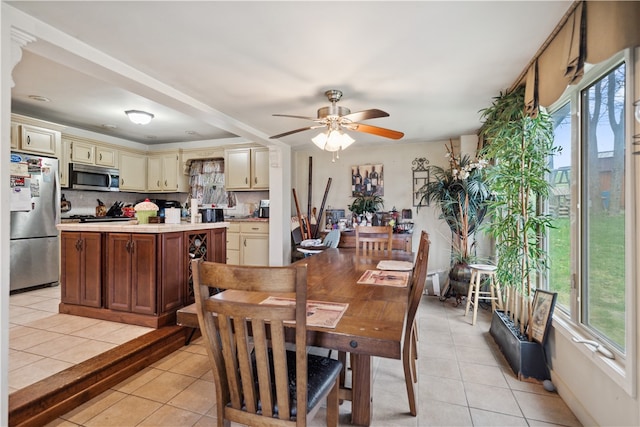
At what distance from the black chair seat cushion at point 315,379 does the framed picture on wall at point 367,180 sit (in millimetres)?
3786

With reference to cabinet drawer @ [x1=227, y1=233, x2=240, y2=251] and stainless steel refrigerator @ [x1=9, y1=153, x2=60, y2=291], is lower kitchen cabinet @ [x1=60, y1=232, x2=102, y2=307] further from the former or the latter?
cabinet drawer @ [x1=227, y1=233, x2=240, y2=251]

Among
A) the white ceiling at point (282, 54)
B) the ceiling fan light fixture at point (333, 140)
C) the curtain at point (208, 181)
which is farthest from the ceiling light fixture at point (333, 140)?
the curtain at point (208, 181)

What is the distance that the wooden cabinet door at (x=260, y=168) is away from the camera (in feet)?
16.6

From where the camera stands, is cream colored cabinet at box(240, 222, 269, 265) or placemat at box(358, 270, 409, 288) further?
cream colored cabinet at box(240, 222, 269, 265)

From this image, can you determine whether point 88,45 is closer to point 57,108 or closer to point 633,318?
point 57,108

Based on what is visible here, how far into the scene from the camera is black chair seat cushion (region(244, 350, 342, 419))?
1.21 m

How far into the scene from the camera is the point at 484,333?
3.04 m

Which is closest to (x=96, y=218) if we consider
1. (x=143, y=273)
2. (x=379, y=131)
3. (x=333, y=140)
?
(x=143, y=273)

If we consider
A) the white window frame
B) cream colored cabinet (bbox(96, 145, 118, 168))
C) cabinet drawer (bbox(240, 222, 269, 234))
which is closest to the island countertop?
cabinet drawer (bbox(240, 222, 269, 234))

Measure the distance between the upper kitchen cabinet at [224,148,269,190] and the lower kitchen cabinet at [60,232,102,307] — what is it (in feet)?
8.30

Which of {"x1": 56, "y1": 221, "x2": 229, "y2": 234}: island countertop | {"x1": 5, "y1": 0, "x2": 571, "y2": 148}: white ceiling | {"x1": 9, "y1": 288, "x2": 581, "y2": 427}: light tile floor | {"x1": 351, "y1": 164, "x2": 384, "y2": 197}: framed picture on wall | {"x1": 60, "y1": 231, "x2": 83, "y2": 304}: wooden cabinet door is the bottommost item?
{"x1": 9, "y1": 288, "x2": 581, "y2": 427}: light tile floor

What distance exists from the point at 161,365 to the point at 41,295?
8.23 feet

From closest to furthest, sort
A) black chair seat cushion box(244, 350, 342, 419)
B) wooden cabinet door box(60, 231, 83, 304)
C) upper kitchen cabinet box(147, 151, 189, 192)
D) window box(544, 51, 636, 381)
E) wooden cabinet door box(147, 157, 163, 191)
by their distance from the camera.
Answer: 1. black chair seat cushion box(244, 350, 342, 419)
2. window box(544, 51, 636, 381)
3. wooden cabinet door box(60, 231, 83, 304)
4. upper kitchen cabinet box(147, 151, 189, 192)
5. wooden cabinet door box(147, 157, 163, 191)

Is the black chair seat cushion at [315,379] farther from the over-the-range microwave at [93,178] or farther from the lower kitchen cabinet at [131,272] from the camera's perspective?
the over-the-range microwave at [93,178]
